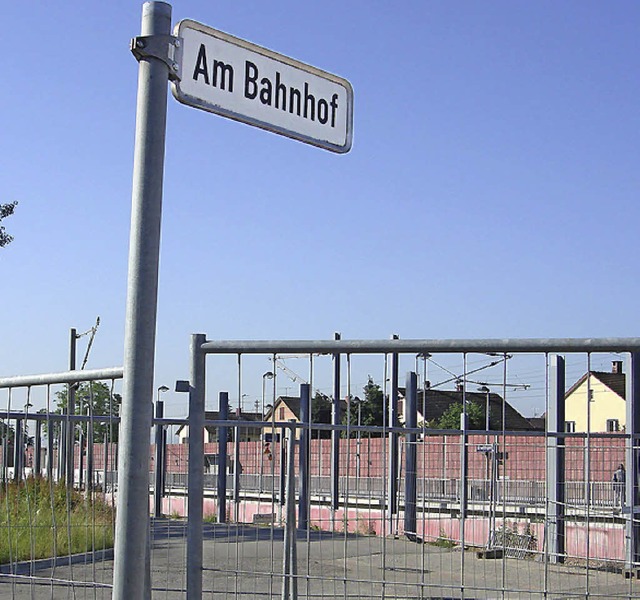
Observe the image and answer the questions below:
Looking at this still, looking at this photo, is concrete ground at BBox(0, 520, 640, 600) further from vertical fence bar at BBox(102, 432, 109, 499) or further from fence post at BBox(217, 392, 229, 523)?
vertical fence bar at BBox(102, 432, 109, 499)

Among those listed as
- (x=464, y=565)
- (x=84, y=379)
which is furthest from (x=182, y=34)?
(x=464, y=565)

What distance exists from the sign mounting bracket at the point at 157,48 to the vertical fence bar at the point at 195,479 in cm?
147

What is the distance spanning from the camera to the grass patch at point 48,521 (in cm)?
527

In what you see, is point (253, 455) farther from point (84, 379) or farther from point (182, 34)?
point (182, 34)

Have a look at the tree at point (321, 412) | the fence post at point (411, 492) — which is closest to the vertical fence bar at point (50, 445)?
the tree at point (321, 412)

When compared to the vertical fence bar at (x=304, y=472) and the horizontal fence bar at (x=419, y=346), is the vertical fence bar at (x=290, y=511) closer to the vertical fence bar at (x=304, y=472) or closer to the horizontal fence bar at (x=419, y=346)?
the vertical fence bar at (x=304, y=472)

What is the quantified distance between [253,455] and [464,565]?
1887mm

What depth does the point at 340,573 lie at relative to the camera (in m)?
5.21

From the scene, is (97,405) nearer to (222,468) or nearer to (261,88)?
(222,468)

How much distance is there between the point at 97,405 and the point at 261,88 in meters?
2.24

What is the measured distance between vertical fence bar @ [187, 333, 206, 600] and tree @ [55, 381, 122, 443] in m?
0.55

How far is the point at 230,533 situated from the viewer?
6.27 m

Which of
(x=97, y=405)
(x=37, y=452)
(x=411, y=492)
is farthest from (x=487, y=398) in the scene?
(x=37, y=452)

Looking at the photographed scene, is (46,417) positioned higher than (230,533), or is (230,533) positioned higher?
(46,417)
